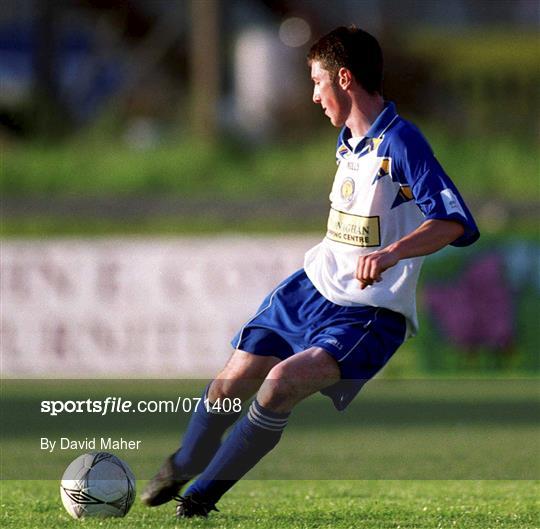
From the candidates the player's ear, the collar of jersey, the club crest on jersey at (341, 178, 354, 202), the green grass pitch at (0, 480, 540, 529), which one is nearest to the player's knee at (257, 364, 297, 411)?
the green grass pitch at (0, 480, 540, 529)

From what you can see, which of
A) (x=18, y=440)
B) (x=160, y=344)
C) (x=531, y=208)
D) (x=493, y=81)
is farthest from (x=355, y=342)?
(x=493, y=81)

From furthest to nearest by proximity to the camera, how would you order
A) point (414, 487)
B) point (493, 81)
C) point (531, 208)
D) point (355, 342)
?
point (493, 81) < point (531, 208) < point (414, 487) < point (355, 342)

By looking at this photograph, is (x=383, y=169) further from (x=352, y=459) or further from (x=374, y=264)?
(x=352, y=459)

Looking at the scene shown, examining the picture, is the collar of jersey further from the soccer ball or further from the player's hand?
the soccer ball

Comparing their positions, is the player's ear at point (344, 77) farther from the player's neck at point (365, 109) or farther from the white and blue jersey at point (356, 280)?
the white and blue jersey at point (356, 280)

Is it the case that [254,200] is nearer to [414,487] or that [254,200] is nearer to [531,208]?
[531,208]

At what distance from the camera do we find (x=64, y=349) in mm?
14273

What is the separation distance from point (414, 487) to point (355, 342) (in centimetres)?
179

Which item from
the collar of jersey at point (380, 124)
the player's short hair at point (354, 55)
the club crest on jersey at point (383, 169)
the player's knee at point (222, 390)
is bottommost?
the player's knee at point (222, 390)

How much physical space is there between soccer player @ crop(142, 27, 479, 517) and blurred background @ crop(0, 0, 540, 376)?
26.6 ft

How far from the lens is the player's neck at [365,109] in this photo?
5.87 meters

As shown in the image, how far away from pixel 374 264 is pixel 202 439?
118 centimetres

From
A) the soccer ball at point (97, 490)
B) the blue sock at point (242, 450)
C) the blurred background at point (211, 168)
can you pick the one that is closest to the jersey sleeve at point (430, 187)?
the blue sock at point (242, 450)

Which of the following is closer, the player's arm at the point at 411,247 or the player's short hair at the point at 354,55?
the player's arm at the point at 411,247
